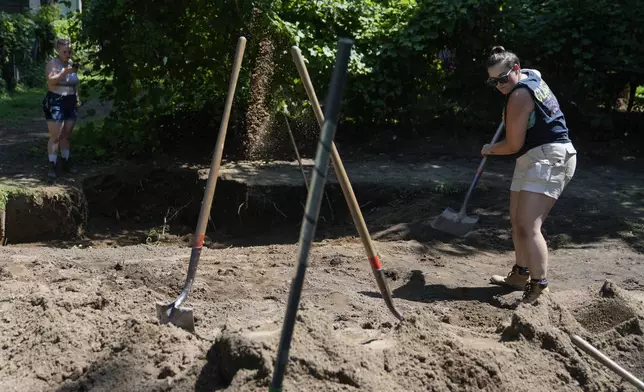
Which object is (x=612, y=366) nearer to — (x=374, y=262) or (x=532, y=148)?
(x=374, y=262)

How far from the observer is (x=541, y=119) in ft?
16.8

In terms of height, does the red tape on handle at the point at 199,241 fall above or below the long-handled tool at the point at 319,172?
below

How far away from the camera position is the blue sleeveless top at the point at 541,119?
5070mm

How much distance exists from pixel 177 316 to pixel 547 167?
283 centimetres

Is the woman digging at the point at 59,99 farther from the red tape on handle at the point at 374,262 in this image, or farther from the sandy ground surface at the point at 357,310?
the red tape on handle at the point at 374,262

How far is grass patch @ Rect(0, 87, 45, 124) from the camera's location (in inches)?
494

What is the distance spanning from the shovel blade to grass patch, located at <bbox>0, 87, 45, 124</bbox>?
9.04m

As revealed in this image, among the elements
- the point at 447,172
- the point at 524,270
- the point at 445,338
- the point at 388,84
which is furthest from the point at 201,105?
the point at 445,338

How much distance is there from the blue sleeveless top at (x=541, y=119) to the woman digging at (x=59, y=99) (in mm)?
5658

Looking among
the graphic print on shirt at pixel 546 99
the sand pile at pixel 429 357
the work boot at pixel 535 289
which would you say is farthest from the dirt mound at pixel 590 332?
the graphic print on shirt at pixel 546 99

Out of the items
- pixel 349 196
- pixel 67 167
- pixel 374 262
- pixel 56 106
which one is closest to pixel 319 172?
pixel 349 196

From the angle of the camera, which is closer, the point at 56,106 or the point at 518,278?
the point at 518,278

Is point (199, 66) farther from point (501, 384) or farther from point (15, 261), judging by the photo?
point (501, 384)

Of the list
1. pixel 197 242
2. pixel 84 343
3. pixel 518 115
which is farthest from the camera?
pixel 518 115
